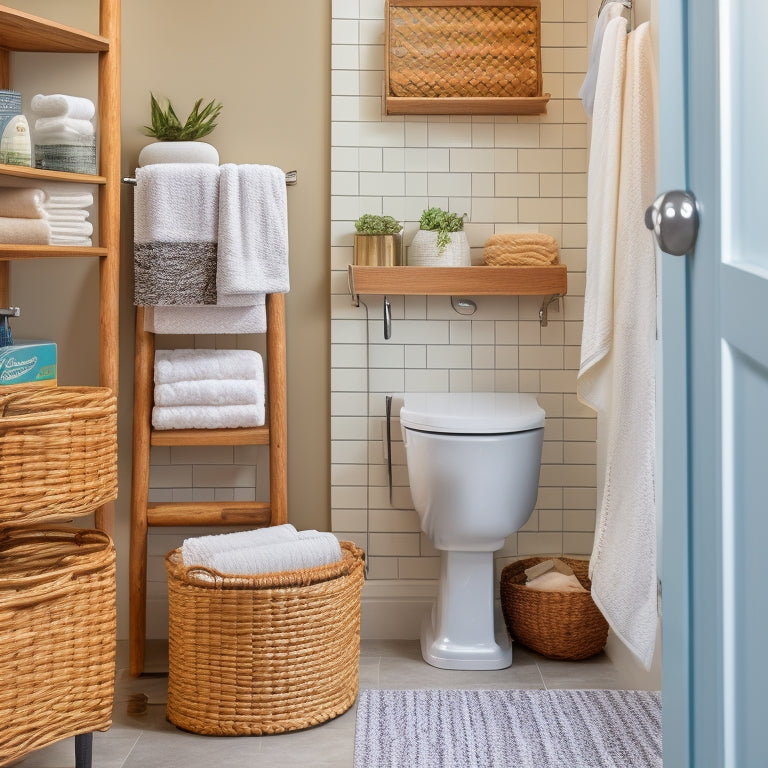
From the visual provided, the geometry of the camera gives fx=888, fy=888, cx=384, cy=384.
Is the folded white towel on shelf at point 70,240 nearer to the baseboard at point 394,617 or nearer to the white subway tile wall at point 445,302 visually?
the white subway tile wall at point 445,302

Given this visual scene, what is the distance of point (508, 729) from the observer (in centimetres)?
188

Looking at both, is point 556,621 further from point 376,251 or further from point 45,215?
point 45,215

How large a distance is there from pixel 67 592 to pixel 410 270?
1194 mm

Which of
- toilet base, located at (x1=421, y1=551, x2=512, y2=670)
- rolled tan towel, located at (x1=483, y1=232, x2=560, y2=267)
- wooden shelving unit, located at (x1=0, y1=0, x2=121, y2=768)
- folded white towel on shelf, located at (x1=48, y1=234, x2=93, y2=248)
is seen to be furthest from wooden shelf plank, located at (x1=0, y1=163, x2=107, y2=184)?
toilet base, located at (x1=421, y1=551, x2=512, y2=670)

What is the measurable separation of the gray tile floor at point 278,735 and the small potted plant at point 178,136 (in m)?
1.33

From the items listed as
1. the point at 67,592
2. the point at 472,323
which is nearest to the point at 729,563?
the point at 67,592

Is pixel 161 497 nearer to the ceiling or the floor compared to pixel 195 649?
nearer to the ceiling

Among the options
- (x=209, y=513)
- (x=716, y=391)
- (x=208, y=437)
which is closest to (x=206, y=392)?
(x=208, y=437)

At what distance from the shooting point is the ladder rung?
2.31m

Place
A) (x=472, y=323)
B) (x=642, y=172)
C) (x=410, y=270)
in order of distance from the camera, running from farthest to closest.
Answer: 1. (x=472, y=323)
2. (x=410, y=270)
3. (x=642, y=172)

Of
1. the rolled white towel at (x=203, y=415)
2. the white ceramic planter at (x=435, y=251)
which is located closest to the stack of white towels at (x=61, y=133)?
the rolled white towel at (x=203, y=415)

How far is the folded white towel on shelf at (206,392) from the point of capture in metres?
2.25

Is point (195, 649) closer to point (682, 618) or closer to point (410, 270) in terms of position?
point (410, 270)

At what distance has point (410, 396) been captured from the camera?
7.79ft
